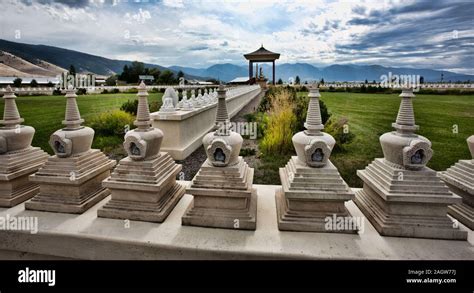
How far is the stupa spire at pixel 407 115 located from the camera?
8.01ft

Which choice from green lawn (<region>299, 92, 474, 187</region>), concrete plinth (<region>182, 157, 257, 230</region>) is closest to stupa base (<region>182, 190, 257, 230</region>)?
concrete plinth (<region>182, 157, 257, 230</region>)

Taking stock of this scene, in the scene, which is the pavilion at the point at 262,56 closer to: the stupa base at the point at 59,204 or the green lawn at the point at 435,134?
the green lawn at the point at 435,134

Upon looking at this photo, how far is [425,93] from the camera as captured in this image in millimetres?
7246

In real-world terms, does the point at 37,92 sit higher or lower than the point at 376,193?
higher

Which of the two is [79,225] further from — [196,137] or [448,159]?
[448,159]

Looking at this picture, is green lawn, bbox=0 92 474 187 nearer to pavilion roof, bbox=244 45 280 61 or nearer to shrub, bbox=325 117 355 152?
shrub, bbox=325 117 355 152

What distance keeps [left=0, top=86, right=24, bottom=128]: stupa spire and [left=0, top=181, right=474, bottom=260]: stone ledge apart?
51.5 inches

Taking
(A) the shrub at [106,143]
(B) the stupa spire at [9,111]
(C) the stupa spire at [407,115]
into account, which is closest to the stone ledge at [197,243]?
(C) the stupa spire at [407,115]

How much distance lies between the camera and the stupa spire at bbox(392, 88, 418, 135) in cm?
244

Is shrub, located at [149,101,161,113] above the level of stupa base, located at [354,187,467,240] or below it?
above

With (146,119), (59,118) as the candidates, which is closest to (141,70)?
(59,118)

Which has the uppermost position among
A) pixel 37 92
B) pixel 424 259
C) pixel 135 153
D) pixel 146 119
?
pixel 37 92

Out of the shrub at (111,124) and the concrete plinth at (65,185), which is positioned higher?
the shrub at (111,124)
